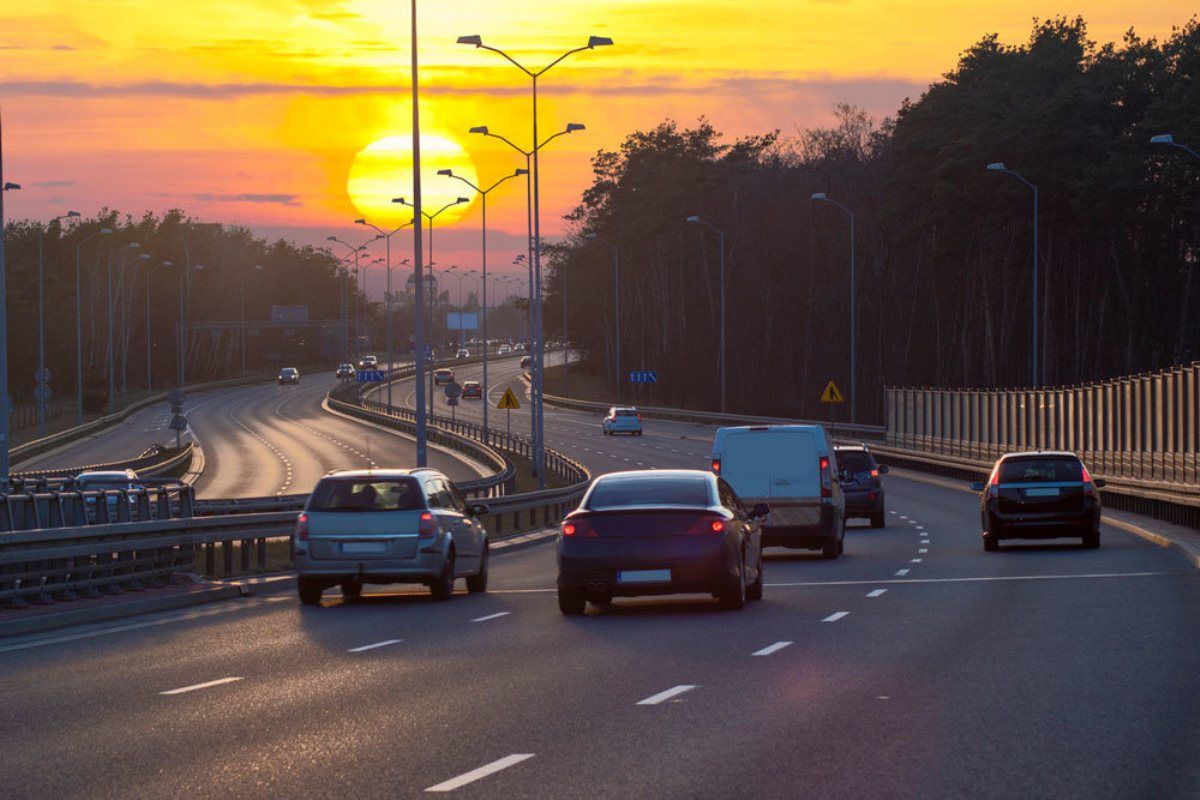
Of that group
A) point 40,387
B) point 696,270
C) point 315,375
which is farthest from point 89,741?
point 315,375

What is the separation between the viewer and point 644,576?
67.5 feet

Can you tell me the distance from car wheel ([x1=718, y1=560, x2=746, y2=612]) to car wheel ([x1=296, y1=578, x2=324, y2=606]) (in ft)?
16.7

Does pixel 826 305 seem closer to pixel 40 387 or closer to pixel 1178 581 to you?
pixel 40 387

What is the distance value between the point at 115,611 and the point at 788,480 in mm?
11841

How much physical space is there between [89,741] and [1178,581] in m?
15.5

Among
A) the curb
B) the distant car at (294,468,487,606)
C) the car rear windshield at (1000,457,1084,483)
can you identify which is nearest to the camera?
the curb

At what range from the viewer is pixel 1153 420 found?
43.8 meters

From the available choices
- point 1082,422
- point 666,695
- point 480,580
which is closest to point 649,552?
point 480,580

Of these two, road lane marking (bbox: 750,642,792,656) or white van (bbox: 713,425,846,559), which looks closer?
road lane marking (bbox: 750,642,792,656)

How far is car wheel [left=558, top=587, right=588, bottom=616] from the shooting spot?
20.8 meters

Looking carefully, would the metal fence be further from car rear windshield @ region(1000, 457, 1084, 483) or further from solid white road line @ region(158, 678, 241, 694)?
solid white road line @ region(158, 678, 241, 694)

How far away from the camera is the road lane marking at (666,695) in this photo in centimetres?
1319

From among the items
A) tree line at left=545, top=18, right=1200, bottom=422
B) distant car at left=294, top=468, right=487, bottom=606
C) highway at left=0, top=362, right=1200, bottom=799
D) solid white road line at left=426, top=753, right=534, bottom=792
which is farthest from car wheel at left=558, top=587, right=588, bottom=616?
tree line at left=545, top=18, right=1200, bottom=422

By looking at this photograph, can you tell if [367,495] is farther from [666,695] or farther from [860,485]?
[860,485]
